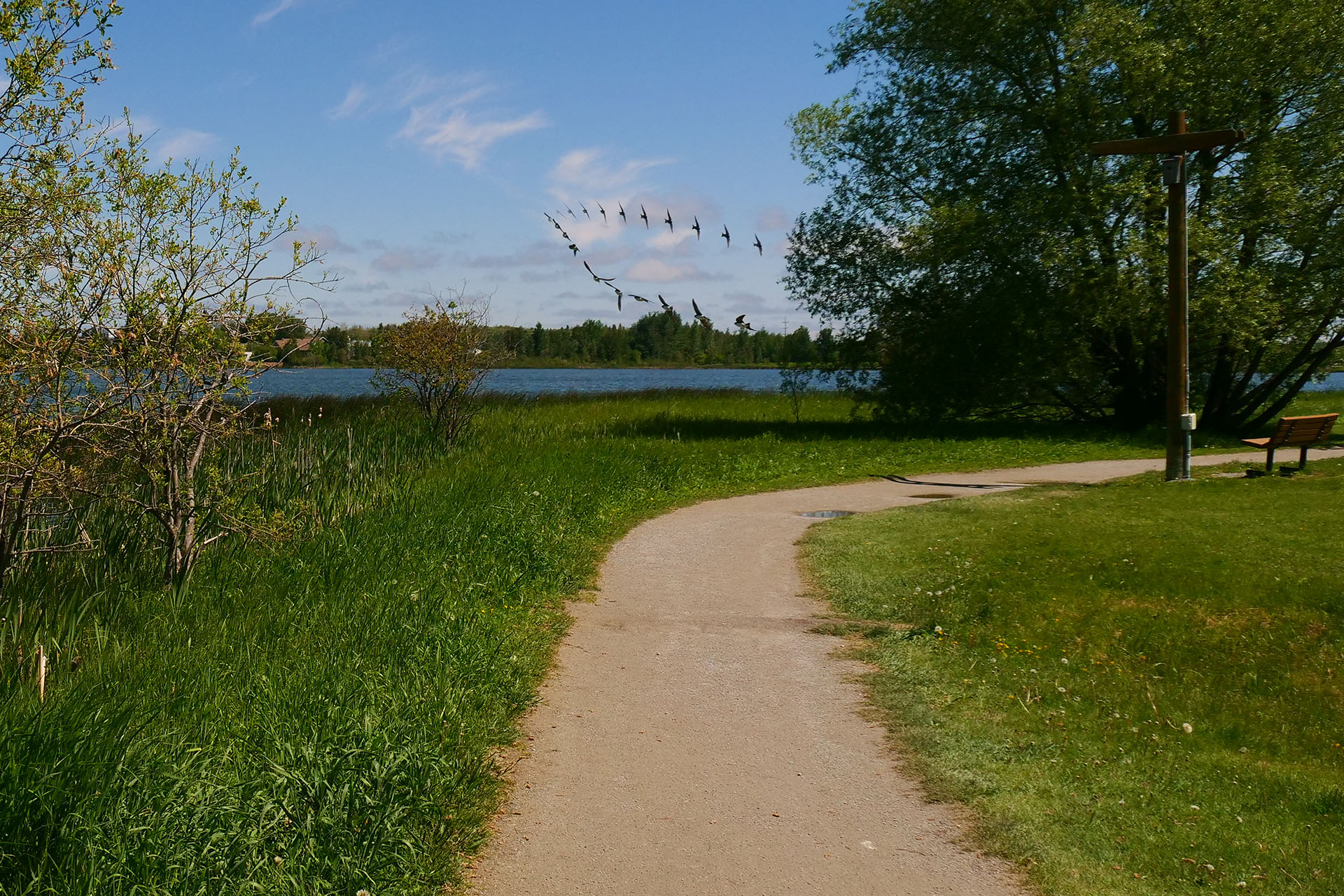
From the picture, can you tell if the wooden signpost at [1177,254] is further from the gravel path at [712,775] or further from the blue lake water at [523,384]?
the blue lake water at [523,384]

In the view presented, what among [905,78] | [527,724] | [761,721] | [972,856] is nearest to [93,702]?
[527,724]

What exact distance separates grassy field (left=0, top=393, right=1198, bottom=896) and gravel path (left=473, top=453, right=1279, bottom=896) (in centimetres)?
31

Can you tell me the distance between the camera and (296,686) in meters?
6.07

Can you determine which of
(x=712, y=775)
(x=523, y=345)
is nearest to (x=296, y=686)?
(x=712, y=775)

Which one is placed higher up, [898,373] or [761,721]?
[898,373]

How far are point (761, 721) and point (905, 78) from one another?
24153 mm

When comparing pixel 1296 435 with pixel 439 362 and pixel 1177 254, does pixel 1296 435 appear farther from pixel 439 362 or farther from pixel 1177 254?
pixel 439 362

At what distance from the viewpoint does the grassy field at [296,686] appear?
422 cm

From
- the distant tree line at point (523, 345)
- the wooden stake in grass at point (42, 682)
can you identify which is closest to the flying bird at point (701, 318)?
the distant tree line at point (523, 345)

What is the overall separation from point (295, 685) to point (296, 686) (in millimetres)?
23

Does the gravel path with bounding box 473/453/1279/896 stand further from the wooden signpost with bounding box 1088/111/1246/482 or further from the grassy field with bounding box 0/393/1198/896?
the wooden signpost with bounding box 1088/111/1246/482

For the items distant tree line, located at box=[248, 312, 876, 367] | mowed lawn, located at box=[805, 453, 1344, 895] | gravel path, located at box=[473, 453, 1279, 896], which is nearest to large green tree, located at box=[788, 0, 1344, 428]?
distant tree line, located at box=[248, 312, 876, 367]

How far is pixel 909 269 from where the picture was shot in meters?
26.9

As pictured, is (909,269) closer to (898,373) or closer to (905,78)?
(898,373)
